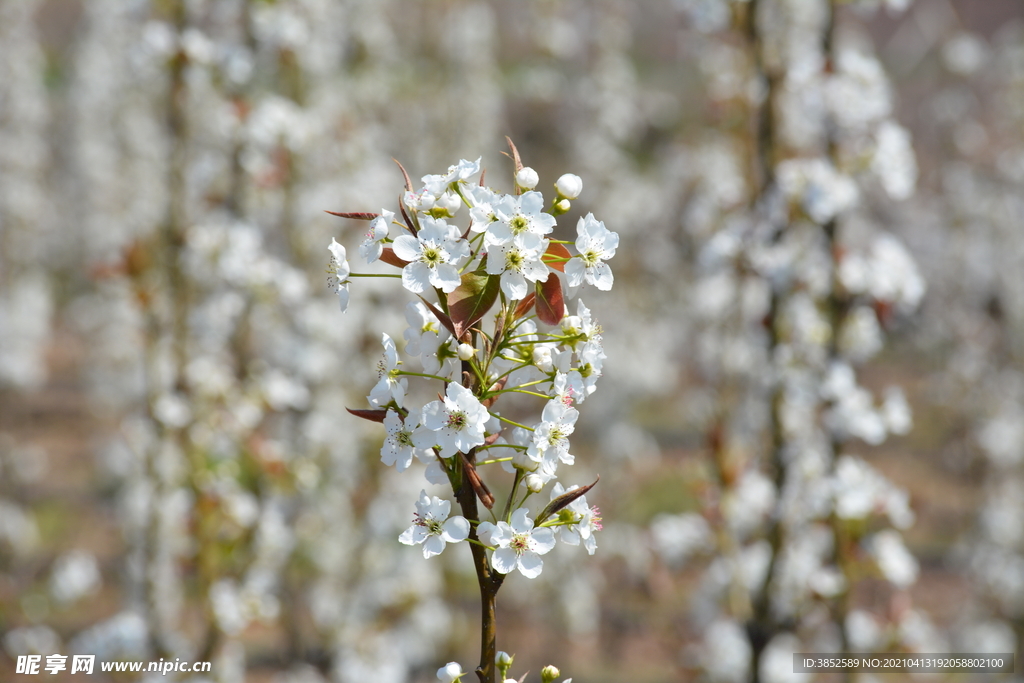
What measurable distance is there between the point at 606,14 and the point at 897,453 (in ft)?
24.7

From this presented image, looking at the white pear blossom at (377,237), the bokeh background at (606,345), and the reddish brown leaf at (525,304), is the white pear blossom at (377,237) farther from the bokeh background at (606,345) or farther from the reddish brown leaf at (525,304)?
the bokeh background at (606,345)

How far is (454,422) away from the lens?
1.22 m

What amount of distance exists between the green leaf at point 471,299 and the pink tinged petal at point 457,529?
0.96 feet

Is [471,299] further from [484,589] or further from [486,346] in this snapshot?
[484,589]

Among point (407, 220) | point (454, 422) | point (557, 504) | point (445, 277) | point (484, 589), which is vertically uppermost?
point (407, 220)

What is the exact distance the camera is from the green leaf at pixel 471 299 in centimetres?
123

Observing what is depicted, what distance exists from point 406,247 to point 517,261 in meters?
0.18

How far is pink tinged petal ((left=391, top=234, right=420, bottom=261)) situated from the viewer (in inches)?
48.6

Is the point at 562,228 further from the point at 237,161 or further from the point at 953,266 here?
the point at 237,161

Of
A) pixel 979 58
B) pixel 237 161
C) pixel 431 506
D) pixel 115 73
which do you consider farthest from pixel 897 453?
pixel 115 73

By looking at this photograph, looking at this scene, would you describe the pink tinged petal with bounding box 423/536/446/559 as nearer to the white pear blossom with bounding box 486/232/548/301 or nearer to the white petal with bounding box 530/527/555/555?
the white petal with bounding box 530/527/555/555

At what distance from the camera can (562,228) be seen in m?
7.87

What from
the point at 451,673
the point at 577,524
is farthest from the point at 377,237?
the point at 451,673

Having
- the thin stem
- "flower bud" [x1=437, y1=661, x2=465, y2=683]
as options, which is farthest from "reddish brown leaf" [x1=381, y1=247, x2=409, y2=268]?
"flower bud" [x1=437, y1=661, x2=465, y2=683]
